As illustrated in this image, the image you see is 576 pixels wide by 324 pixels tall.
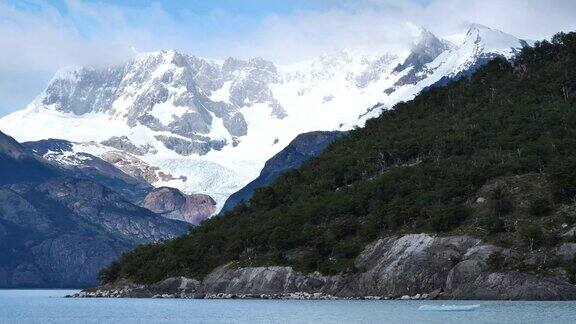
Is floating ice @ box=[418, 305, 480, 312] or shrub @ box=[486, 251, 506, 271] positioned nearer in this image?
floating ice @ box=[418, 305, 480, 312]

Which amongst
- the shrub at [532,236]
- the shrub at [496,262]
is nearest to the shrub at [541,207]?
the shrub at [532,236]

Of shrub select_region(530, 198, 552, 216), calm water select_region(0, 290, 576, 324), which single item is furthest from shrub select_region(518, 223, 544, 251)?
calm water select_region(0, 290, 576, 324)

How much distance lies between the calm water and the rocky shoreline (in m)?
6.03

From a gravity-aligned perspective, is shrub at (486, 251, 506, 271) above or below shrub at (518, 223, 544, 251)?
below

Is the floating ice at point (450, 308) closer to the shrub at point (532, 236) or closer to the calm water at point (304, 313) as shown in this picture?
the calm water at point (304, 313)

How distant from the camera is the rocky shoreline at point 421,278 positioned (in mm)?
150000

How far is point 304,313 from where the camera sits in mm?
141125

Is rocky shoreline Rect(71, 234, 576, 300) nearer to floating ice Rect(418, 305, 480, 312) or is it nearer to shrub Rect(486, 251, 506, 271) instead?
shrub Rect(486, 251, 506, 271)

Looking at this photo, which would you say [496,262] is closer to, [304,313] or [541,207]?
[541,207]

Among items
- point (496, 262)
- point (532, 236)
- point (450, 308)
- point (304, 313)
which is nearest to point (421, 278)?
point (496, 262)

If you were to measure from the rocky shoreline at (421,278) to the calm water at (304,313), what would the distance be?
603 cm

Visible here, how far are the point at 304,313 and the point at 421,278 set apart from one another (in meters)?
33.3

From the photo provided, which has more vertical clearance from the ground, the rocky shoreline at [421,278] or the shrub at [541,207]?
the shrub at [541,207]

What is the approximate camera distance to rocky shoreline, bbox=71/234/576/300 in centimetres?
15000
